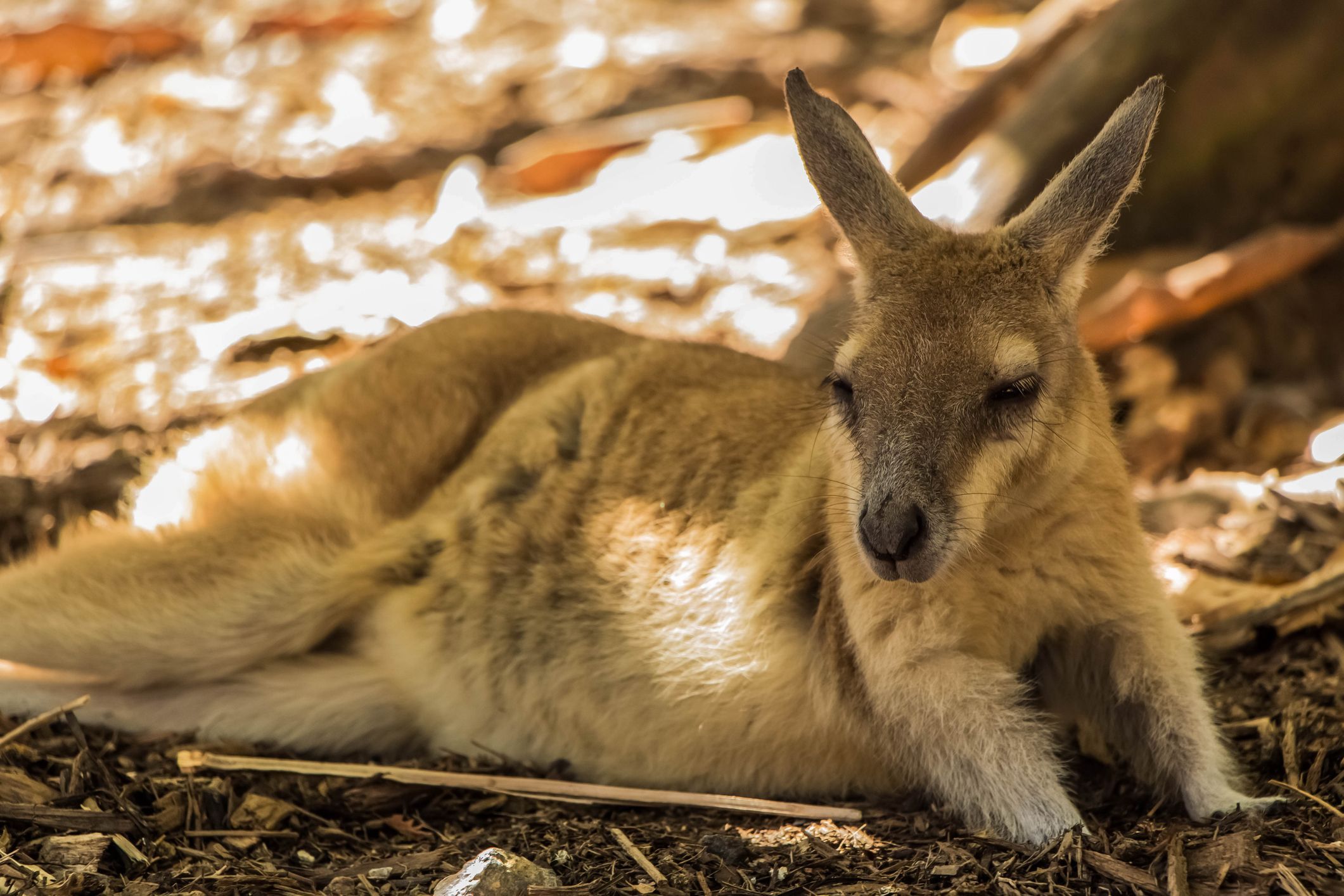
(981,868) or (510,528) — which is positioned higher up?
(510,528)

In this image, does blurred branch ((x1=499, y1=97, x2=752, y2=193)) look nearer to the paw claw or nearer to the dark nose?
the dark nose

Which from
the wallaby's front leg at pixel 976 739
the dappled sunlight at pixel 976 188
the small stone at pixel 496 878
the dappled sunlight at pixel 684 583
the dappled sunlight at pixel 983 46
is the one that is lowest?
the small stone at pixel 496 878

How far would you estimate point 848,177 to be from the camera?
13.5ft

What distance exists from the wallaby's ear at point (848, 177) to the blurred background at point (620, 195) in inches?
87.0

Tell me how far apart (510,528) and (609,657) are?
0.66 metres

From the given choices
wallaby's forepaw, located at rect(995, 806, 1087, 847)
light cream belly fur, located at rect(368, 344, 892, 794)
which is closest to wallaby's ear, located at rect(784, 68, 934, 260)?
light cream belly fur, located at rect(368, 344, 892, 794)

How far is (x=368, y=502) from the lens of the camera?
203 inches

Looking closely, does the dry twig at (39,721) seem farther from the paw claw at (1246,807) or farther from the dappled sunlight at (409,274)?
the paw claw at (1246,807)

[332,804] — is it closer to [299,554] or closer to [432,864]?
[432,864]

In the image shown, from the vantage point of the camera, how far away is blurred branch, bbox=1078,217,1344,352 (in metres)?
6.48

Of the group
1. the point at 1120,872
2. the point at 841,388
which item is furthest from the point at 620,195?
the point at 1120,872

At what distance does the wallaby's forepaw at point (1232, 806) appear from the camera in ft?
12.2

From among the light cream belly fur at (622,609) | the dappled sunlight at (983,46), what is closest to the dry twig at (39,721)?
the light cream belly fur at (622,609)

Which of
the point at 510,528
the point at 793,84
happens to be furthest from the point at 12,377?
the point at 793,84
